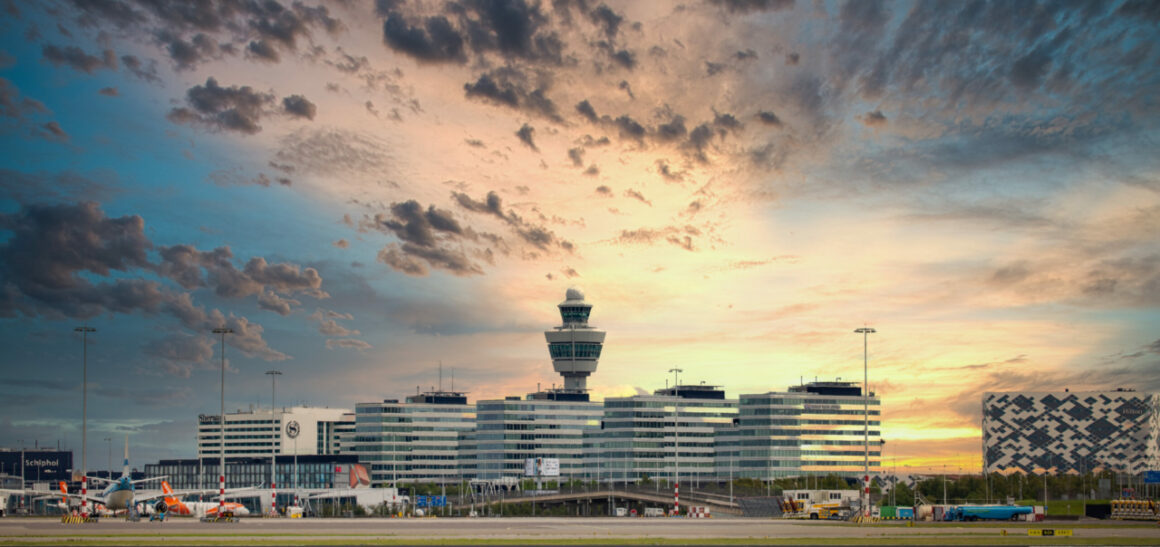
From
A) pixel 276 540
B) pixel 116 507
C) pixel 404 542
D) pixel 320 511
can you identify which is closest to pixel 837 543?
pixel 404 542

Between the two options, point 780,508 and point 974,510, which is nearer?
point 974,510

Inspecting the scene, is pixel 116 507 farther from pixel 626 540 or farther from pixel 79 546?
pixel 626 540

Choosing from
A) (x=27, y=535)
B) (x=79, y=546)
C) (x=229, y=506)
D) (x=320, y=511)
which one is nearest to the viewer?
(x=79, y=546)

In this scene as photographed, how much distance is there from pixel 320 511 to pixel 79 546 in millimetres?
123402

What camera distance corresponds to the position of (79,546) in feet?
221

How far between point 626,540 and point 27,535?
150ft

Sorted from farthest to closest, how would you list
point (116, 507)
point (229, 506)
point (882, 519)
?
point (229, 506) → point (116, 507) → point (882, 519)

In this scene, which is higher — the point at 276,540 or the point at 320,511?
the point at 276,540

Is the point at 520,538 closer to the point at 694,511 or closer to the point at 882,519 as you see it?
the point at 882,519

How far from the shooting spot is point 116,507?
136375 mm

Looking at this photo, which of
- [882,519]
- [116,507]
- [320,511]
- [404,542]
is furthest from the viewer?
[320,511]

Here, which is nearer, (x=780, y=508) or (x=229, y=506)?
(x=229, y=506)

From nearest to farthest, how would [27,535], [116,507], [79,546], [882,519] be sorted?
1. [79,546]
2. [27,535]
3. [882,519]
4. [116,507]

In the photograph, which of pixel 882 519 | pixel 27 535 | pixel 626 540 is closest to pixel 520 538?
pixel 626 540
